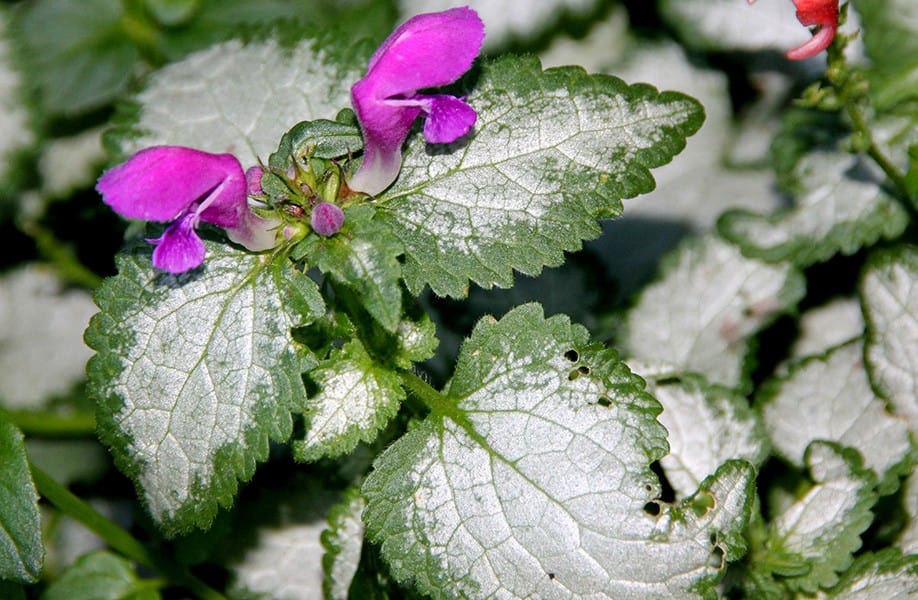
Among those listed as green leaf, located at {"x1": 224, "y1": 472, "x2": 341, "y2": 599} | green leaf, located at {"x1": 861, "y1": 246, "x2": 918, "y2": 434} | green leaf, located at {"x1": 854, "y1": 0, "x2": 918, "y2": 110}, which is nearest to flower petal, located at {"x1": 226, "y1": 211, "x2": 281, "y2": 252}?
green leaf, located at {"x1": 224, "y1": 472, "x2": 341, "y2": 599}

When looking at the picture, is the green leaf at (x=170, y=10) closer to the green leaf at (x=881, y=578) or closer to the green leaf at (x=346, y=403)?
the green leaf at (x=346, y=403)

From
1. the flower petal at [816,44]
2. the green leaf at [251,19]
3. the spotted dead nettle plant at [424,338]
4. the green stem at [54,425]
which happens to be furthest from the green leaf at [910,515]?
the green stem at [54,425]

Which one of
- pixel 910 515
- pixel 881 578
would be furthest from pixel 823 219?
pixel 881 578

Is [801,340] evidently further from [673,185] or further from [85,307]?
[85,307]

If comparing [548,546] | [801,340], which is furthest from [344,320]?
[801,340]

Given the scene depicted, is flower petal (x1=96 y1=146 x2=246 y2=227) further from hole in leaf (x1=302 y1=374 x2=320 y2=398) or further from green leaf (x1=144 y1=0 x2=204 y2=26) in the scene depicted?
green leaf (x1=144 y1=0 x2=204 y2=26)

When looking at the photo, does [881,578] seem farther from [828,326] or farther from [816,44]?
[816,44]
